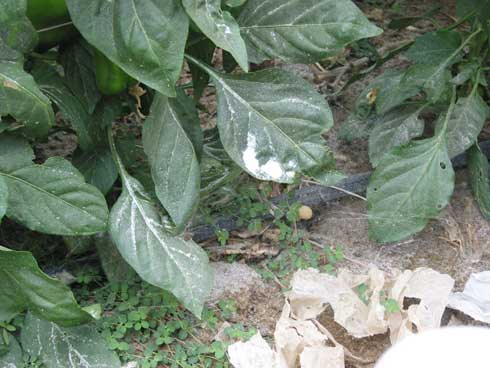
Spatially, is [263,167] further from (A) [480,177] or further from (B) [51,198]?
(A) [480,177]

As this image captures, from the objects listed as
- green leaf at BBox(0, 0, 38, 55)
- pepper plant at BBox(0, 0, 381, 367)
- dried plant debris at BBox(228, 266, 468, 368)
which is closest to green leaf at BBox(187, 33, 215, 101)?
pepper plant at BBox(0, 0, 381, 367)

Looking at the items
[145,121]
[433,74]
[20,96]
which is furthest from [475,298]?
Result: [20,96]

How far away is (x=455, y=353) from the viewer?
0.84 m

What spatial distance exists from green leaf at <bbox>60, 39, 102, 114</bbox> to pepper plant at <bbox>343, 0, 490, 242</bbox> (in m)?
0.66

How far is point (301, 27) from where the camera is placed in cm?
150

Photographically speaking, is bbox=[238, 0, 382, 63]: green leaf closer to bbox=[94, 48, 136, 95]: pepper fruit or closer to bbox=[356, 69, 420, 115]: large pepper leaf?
bbox=[94, 48, 136, 95]: pepper fruit

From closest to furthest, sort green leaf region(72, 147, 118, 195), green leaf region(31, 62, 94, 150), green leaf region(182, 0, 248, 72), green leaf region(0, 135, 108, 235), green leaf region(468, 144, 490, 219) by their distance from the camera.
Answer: green leaf region(182, 0, 248, 72), green leaf region(0, 135, 108, 235), green leaf region(31, 62, 94, 150), green leaf region(72, 147, 118, 195), green leaf region(468, 144, 490, 219)

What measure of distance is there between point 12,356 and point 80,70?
570 mm

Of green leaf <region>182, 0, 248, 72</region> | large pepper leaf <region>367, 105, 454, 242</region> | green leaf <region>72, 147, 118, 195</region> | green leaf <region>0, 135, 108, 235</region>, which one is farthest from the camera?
large pepper leaf <region>367, 105, 454, 242</region>

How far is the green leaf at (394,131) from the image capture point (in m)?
1.92

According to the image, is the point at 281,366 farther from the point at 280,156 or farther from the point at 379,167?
the point at 379,167

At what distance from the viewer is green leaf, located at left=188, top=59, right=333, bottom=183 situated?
147 cm

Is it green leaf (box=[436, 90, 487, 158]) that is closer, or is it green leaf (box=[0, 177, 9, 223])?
green leaf (box=[0, 177, 9, 223])

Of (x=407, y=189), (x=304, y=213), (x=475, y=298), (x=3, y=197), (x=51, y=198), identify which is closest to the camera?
(x=3, y=197)
